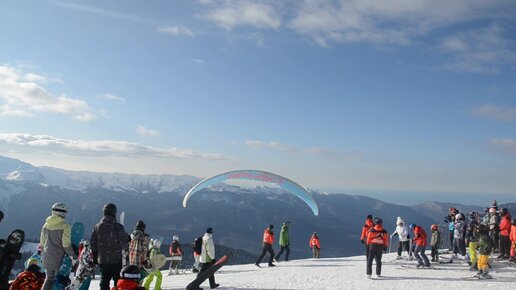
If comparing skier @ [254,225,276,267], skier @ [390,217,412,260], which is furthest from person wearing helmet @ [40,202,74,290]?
skier @ [390,217,412,260]

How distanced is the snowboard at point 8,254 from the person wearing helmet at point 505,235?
17.2 m

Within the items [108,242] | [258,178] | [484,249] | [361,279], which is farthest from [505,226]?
[108,242]

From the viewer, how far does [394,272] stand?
583 inches

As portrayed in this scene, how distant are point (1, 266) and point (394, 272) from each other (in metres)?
12.5

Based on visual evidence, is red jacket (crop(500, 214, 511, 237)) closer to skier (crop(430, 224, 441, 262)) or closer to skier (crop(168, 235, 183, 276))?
skier (crop(430, 224, 441, 262))

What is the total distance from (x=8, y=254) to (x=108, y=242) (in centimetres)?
199

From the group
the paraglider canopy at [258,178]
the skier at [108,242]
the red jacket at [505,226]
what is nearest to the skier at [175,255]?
the skier at [108,242]

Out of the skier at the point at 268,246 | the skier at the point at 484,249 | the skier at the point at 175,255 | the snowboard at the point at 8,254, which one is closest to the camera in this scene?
the snowboard at the point at 8,254

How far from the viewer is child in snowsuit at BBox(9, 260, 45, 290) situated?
7.54 m

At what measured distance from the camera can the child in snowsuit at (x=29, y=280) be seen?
24.7 ft

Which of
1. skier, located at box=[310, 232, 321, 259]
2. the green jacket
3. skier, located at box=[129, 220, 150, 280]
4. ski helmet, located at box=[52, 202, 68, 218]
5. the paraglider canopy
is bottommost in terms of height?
skier, located at box=[310, 232, 321, 259]

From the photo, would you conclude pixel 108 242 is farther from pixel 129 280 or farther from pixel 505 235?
pixel 505 235

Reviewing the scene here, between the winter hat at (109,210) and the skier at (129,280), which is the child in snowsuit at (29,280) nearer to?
the winter hat at (109,210)

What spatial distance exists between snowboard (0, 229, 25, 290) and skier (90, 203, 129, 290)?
1480 millimetres
